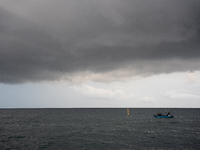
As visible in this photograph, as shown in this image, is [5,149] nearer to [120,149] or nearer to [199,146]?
[120,149]

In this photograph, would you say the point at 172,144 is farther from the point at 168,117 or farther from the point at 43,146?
the point at 168,117

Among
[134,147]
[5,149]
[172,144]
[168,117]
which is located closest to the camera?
[5,149]

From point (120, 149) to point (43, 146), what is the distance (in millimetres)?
15252

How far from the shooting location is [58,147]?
101 feet

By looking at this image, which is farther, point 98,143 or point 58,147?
point 98,143

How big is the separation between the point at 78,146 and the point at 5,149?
44.0 feet

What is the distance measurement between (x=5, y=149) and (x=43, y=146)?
21.8 ft

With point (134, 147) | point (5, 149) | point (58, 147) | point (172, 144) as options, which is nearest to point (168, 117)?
point (172, 144)

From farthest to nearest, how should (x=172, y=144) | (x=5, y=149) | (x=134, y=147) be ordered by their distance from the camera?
(x=172, y=144) → (x=134, y=147) → (x=5, y=149)

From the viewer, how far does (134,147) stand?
3144 centimetres

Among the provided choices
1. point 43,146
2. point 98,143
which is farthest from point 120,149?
point 43,146

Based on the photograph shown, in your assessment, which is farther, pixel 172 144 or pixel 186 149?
pixel 172 144

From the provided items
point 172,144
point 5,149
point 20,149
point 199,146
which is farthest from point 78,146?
point 199,146

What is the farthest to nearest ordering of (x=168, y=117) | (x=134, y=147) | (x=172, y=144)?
(x=168, y=117) → (x=172, y=144) → (x=134, y=147)
